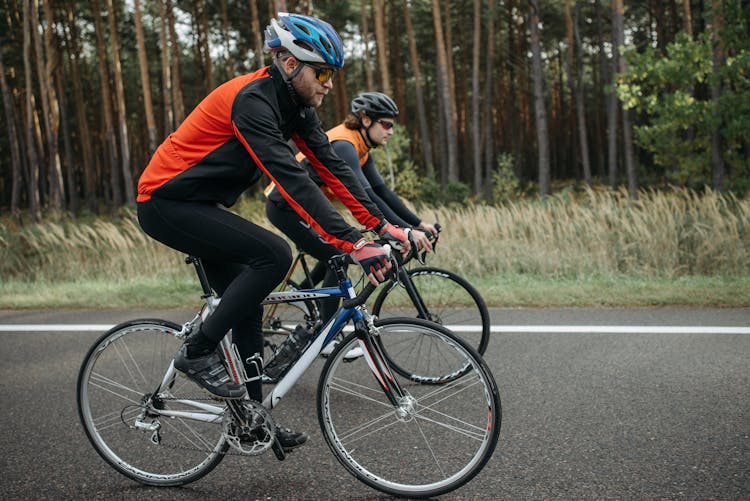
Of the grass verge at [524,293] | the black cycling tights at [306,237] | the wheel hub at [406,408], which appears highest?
the black cycling tights at [306,237]

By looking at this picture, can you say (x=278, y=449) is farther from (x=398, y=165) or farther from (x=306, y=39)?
(x=398, y=165)

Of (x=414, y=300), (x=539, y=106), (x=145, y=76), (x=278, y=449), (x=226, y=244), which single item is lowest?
(x=278, y=449)

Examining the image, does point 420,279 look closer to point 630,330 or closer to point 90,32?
point 630,330

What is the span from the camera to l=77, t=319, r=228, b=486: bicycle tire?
3090 millimetres

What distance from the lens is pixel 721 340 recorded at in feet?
16.5

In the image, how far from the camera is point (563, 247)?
30.7 feet

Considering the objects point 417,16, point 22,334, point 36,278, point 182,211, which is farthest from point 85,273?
point 417,16

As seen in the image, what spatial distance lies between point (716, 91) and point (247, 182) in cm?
1690

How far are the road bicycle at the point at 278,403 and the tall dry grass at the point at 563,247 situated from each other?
18.6ft

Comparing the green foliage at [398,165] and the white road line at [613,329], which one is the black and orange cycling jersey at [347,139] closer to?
the white road line at [613,329]

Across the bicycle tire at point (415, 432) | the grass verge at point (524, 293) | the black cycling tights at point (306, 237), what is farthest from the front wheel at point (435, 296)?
the grass verge at point (524, 293)

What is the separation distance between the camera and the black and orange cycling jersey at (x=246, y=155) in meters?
2.64

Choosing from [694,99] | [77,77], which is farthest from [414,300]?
[77,77]

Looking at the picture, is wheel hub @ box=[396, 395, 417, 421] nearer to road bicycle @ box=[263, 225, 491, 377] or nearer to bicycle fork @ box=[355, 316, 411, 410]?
bicycle fork @ box=[355, 316, 411, 410]
